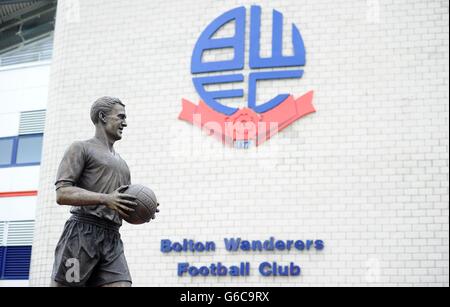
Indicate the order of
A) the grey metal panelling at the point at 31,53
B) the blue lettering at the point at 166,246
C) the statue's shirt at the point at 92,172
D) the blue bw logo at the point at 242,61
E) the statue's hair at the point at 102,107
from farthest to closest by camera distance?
the grey metal panelling at the point at 31,53 → the blue bw logo at the point at 242,61 → the blue lettering at the point at 166,246 → the statue's hair at the point at 102,107 → the statue's shirt at the point at 92,172

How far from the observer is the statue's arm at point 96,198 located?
587 cm

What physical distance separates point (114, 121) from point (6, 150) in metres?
14.0

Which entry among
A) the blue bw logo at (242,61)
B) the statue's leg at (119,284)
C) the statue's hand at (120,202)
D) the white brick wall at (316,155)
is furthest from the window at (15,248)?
the statue's hand at (120,202)

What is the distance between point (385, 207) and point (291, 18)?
442 cm

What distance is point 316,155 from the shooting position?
1480cm

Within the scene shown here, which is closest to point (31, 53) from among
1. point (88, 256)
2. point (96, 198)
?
point (88, 256)

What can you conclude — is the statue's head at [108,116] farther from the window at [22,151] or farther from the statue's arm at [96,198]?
the window at [22,151]

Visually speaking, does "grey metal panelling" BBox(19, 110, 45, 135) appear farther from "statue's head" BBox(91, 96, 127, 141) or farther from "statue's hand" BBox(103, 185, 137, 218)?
"statue's hand" BBox(103, 185, 137, 218)

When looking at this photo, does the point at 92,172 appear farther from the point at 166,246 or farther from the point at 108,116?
the point at 166,246

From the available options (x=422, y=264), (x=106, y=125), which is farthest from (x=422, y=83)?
(x=106, y=125)

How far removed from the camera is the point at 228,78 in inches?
617

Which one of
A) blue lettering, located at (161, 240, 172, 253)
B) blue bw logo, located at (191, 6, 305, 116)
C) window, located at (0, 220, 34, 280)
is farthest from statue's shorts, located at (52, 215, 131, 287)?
window, located at (0, 220, 34, 280)

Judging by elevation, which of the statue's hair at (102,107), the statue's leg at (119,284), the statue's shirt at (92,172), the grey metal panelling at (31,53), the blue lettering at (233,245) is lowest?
the statue's leg at (119,284)
